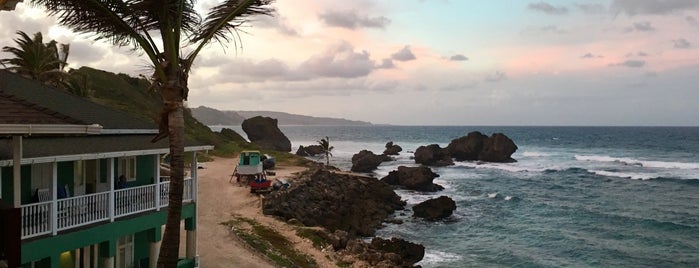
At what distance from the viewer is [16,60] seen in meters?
28.0

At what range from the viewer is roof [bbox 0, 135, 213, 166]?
42.3 feet

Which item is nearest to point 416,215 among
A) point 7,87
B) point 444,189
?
point 444,189

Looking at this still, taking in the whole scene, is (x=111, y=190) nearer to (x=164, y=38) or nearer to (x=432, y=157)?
(x=164, y=38)

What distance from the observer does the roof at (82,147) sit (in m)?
12.9

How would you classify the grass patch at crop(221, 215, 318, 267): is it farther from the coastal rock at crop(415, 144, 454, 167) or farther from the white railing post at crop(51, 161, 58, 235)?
the coastal rock at crop(415, 144, 454, 167)

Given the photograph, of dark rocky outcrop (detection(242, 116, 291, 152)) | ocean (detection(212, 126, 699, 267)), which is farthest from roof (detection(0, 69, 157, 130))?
dark rocky outcrop (detection(242, 116, 291, 152))

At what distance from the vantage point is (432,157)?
89.5 metres

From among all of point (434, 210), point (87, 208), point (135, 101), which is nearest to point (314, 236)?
point (87, 208)

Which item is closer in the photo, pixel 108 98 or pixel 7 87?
pixel 7 87

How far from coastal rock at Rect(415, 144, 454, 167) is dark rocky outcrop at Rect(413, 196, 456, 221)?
4529cm

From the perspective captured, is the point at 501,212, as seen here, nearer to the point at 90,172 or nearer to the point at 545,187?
the point at 545,187

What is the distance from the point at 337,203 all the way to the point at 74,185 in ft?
83.3

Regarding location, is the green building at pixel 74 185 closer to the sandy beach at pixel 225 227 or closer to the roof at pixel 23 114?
the roof at pixel 23 114

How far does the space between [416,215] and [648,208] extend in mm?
22617
